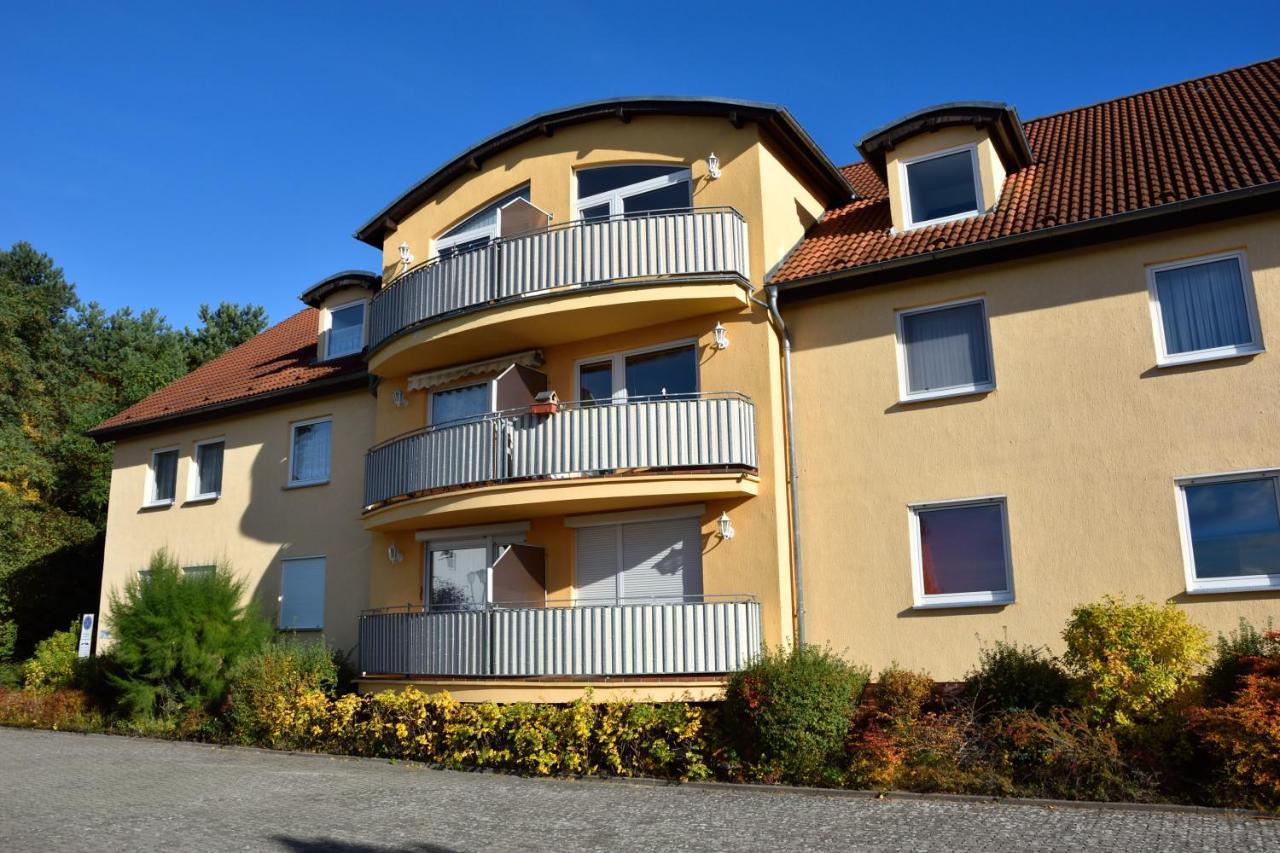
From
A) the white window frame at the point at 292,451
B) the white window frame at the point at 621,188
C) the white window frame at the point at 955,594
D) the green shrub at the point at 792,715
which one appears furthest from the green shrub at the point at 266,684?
the white window frame at the point at 955,594

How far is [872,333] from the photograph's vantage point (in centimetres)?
1437

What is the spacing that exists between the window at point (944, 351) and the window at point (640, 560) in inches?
142

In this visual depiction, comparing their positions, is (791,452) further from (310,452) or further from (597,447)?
(310,452)

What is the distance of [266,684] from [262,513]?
5708 mm

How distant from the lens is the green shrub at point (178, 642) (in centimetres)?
1747

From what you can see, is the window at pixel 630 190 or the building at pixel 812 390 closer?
the building at pixel 812 390

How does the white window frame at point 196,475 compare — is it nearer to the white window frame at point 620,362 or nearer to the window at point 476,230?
the window at point 476,230

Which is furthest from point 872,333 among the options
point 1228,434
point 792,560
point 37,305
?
point 37,305

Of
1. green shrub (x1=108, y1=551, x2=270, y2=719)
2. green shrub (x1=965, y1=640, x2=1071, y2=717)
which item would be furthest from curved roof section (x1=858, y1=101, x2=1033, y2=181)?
green shrub (x1=108, y1=551, x2=270, y2=719)

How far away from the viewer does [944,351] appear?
13984mm

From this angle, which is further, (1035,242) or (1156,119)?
(1156,119)

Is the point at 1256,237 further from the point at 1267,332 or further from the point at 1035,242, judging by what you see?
the point at 1035,242

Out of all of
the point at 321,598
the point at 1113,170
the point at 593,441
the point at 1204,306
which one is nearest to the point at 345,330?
the point at 321,598

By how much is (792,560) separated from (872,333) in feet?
11.1
